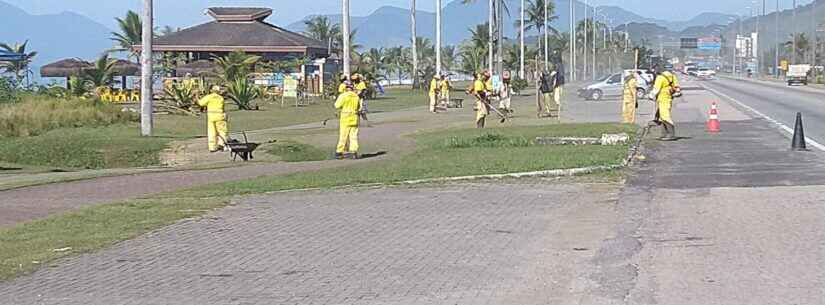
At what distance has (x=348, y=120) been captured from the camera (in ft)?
71.9

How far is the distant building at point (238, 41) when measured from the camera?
61.0 metres

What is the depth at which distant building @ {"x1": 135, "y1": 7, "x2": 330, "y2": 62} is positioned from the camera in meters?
61.0

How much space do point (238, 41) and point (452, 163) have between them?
43351 millimetres

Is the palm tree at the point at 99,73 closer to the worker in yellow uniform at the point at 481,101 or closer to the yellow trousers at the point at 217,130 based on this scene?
the worker in yellow uniform at the point at 481,101

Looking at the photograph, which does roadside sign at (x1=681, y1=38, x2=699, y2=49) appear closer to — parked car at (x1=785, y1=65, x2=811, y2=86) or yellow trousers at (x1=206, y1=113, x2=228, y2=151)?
parked car at (x1=785, y1=65, x2=811, y2=86)

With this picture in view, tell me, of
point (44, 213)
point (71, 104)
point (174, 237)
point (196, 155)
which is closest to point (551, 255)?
point (174, 237)

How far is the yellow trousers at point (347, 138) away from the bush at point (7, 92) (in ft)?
59.4

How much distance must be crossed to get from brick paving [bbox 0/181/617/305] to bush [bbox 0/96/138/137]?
690 inches

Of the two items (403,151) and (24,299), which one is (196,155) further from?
(24,299)

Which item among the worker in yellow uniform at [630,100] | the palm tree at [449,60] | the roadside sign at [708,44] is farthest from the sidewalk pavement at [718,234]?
the roadside sign at [708,44]

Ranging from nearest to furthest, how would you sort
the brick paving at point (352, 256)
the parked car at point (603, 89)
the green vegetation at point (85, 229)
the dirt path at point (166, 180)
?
the brick paving at point (352, 256)
the green vegetation at point (85, 229)
the dirt path at point (166, 180)
the parked car at point (603, 89)

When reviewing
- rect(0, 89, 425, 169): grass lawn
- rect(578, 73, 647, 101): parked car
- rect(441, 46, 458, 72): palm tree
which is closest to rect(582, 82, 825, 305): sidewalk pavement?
rect(0, 89, 425, 169): grass lawn

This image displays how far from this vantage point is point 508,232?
1202 cm

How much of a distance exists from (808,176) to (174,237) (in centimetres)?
941
